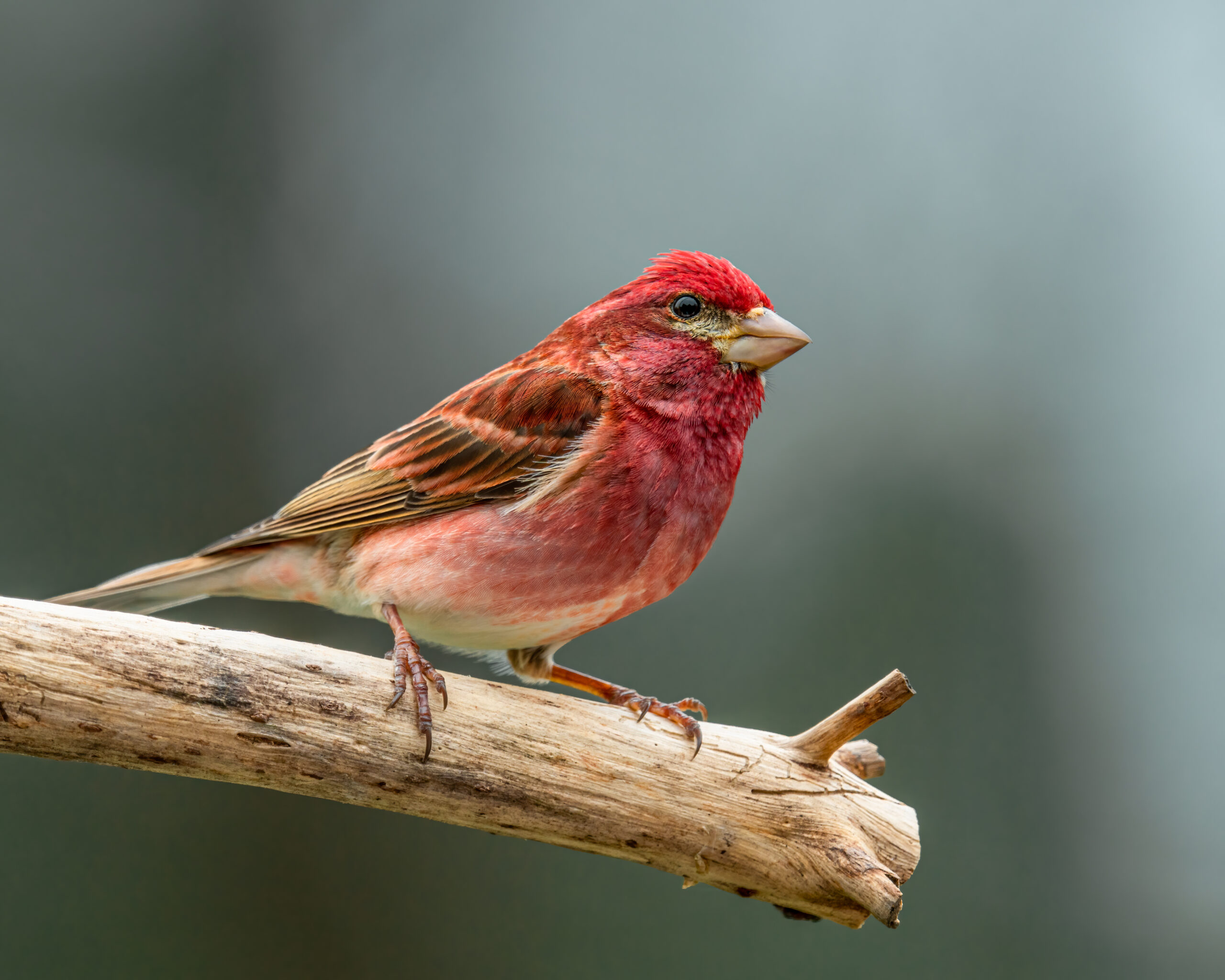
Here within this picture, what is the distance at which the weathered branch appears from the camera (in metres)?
2.35

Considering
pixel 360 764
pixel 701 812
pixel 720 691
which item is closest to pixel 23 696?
pixel 360 764

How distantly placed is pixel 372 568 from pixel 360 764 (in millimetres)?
745

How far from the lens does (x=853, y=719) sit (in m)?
2.61

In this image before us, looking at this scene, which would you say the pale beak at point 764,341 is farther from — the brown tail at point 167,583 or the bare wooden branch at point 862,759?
the brown tail at point 167,583

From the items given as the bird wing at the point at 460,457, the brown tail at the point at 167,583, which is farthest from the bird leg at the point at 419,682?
the brown tail at the point at 167,583

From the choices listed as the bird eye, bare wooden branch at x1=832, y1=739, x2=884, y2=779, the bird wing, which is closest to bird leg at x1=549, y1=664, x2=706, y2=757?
bare wooden branch at x1=832, y1=739, x2=884, y2=779

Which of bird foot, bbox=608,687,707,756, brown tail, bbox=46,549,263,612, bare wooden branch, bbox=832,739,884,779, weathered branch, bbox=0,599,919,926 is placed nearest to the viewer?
weathered branch, bbox=0,599,919,926

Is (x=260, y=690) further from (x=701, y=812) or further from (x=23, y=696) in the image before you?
(x=701, y=812)

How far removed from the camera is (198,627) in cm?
253

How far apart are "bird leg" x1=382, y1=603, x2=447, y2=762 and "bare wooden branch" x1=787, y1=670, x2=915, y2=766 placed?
109 centimetres

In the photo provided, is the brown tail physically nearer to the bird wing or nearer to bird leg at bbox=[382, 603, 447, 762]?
the bird wing

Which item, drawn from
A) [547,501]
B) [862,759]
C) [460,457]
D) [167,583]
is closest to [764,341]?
[547,501]

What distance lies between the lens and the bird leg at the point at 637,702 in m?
2.82

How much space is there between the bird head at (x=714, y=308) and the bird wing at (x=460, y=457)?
1.14 feet
